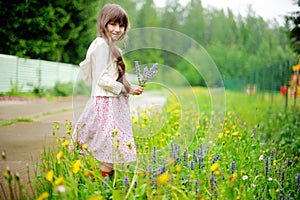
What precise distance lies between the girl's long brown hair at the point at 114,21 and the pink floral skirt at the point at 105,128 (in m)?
0.15

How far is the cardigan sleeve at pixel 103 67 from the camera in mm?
2133

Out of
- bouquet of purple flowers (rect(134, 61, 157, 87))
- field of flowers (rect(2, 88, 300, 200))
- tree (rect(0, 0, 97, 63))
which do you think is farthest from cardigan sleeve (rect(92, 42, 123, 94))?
tree (rect(0, 0, 97, 63))

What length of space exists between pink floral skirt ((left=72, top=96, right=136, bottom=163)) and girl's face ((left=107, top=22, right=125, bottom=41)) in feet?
1.17

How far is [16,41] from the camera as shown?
847 centimetres

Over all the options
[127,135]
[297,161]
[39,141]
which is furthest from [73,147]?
[297,161]

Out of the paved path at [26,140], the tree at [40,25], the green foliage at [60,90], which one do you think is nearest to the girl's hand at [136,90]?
the paved path at [26,140]

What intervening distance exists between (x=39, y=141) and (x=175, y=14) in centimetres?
2436

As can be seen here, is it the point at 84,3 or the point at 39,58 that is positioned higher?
the point at 84,3

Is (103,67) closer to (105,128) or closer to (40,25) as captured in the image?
(105,128)

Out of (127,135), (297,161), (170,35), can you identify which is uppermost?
(170,35)

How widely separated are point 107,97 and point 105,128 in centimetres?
18

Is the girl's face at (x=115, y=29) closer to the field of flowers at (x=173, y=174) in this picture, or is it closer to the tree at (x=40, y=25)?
the field of flowers at (x=173, y=174)

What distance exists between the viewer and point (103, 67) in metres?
2.15

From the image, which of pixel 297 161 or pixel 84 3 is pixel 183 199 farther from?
pixel 84 3
